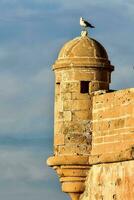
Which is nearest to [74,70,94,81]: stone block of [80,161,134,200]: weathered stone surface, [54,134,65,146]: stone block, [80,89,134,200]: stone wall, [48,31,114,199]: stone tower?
[48,31,114,199]: stone tower

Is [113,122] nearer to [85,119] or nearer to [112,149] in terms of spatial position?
[112,149]

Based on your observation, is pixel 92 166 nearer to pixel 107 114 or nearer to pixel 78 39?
pixel 107 114

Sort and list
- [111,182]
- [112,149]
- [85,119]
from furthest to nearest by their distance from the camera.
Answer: [85,119], [112,149], [111,182]

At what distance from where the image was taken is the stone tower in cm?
1538

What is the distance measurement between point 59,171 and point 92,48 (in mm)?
2147

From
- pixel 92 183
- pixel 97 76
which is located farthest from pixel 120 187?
pixel 97 76

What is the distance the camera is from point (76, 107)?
15500 mm

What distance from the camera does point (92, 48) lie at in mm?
15672

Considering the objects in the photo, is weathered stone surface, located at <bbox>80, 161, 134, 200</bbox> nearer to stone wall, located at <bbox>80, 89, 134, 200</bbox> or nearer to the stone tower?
stone wall, located at <bbox>80, 89, 134, 200</bbox>

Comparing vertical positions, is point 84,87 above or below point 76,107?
above

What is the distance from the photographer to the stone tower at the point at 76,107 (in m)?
15.4

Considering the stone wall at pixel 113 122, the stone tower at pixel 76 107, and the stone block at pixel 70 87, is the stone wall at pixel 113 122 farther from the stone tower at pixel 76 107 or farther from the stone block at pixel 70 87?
the stone block at pixel 70 87

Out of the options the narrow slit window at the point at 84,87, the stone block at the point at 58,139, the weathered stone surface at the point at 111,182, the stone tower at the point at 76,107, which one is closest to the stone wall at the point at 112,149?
the weathered stone surface at the point at 111,182

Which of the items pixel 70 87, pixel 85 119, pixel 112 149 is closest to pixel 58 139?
pixel 85 119
